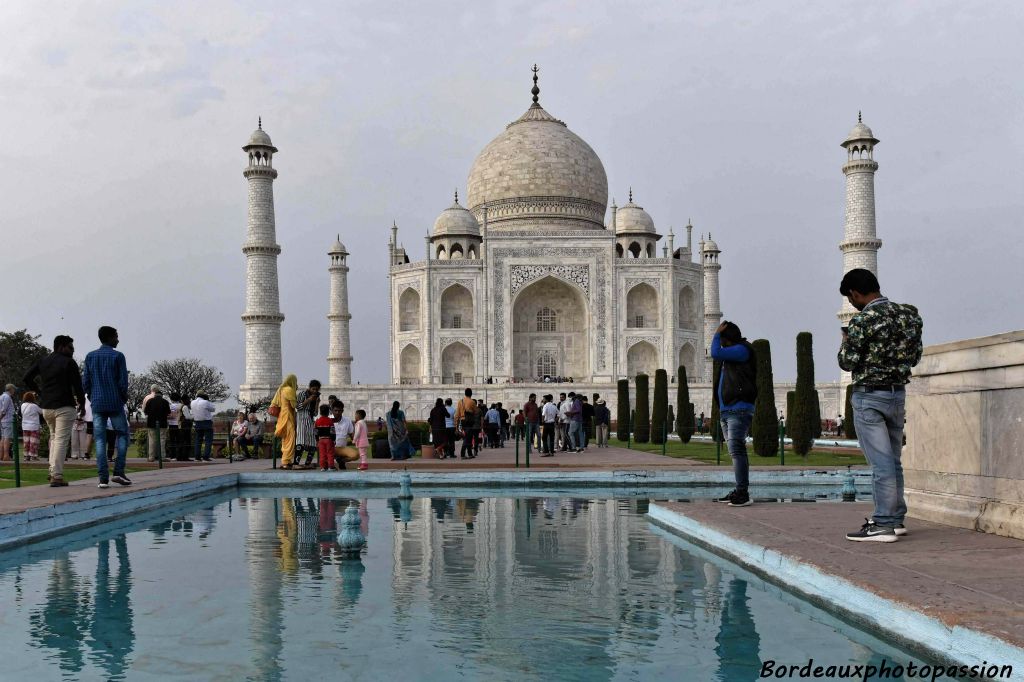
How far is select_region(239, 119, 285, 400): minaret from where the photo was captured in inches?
1300

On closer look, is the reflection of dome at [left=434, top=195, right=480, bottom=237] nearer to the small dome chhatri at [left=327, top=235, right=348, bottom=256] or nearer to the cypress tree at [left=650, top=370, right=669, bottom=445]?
the small dome chhatri at [left=327, top=235, right=348, bottom=256]

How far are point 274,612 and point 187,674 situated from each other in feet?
2.79

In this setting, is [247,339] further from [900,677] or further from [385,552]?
[900,677]

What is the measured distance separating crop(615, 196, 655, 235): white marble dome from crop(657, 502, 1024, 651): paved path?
36625 millimetres

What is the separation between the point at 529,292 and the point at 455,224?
429 cm

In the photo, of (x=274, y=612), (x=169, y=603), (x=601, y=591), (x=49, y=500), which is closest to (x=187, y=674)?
(x=274, y=612)

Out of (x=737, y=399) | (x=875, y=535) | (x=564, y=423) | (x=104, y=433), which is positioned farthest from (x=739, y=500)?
(x=564, y=423)

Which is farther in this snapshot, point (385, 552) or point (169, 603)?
point (385, 552)

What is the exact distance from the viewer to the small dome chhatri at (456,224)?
133ft

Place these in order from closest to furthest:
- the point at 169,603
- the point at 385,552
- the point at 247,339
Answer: the point at 169,603, the point at 385,552, the point at 247,339

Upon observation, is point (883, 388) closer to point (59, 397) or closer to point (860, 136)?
point (59, 397)

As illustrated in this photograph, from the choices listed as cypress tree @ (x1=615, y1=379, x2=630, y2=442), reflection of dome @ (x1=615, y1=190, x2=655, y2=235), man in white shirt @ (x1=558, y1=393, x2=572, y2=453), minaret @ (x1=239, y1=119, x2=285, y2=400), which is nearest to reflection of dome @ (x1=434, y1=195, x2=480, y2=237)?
reflection of dome @ (x1=615, y1=190, x2=655, y2=235)

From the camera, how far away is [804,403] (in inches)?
622

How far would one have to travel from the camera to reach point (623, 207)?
1699 inches
